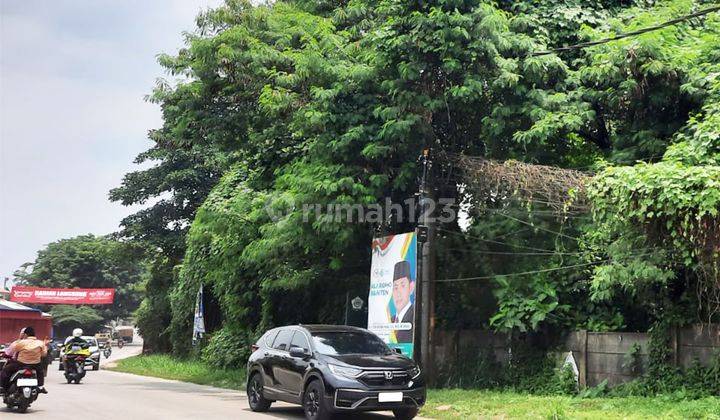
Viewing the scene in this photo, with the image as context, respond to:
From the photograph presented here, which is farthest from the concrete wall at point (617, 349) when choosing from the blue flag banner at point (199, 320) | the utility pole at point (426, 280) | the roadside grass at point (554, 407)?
the blue flag banner at point (199, 320)

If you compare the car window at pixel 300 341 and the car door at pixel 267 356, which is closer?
the car window at pixel 300 341

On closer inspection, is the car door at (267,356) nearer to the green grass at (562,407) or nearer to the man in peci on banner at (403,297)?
the green grass at (562,407)

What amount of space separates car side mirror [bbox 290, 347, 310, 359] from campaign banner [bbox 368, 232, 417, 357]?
3827 millimetres

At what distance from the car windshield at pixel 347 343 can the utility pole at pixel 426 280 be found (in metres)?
3.28

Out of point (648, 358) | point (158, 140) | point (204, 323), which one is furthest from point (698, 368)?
point (158, 140)

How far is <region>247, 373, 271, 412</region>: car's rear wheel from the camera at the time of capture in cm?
1367

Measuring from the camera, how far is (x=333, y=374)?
11.4 m

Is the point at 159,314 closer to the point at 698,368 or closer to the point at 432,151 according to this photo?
the point at 432,151

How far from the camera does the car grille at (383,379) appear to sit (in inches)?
445

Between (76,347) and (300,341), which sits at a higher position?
(300,341)

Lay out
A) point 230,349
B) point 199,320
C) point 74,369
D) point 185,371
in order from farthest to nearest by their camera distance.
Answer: point 199,320, point 185,371, point 230,349, point 74,369

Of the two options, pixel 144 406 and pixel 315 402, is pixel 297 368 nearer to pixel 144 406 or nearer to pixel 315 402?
pixel 315 402

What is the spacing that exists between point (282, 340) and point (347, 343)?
4.90ft

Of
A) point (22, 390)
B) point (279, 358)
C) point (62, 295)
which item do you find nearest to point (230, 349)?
point (22, 390)
